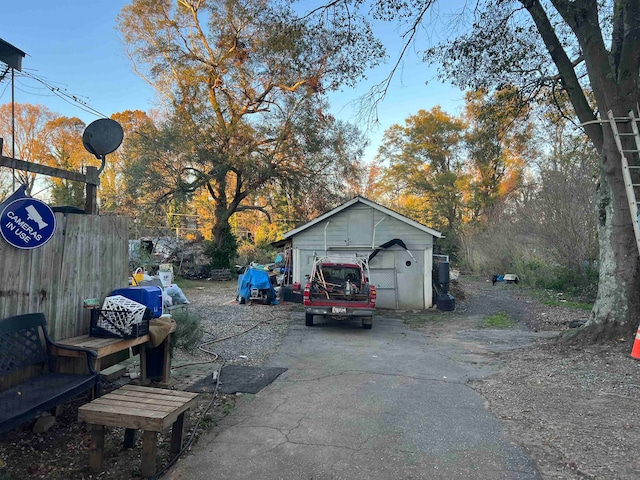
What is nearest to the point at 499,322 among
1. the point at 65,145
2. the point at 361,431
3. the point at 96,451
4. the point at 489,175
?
the point at 361,431

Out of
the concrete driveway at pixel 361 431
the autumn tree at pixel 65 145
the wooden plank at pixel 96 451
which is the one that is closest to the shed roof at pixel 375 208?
the concrete driveway at pixel 361 431

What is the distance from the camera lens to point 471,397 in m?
5.40

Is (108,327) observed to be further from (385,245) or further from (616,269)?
(385,245)

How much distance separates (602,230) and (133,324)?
8082 mm

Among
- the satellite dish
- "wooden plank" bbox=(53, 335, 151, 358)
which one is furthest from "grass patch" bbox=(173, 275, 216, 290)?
"wooden plank" bbox=(53, 335, 151, 358)

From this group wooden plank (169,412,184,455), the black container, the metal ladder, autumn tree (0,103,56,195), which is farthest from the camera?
autumn tree (0,103,56,195)

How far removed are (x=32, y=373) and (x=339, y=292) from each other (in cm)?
809

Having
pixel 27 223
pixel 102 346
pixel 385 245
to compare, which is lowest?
pixel 102 346

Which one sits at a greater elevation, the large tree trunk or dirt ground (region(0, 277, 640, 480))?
the large tree trunk

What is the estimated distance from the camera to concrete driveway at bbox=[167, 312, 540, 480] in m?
3.38

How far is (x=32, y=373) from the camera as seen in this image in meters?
3.92

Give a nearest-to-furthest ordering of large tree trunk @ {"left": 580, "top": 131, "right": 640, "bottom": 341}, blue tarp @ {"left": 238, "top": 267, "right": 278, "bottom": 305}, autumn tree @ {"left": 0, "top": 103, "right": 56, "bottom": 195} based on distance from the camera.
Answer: large tree trunk @ {"left": 580, "top": 131, "right": 640, "bottom": 341}, blue tarp @ {"left": 238, "top": 267, "right": 278, "bottom": 305}, autumn tree @ {"left": 0, "top": 103, "right": 56, "bottom": 195}

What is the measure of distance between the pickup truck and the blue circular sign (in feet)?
24.0

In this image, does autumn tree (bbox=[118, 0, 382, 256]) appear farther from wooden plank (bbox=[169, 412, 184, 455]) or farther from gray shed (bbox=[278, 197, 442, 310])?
wooden plank (bbox=[169, 412, 184, 455])
